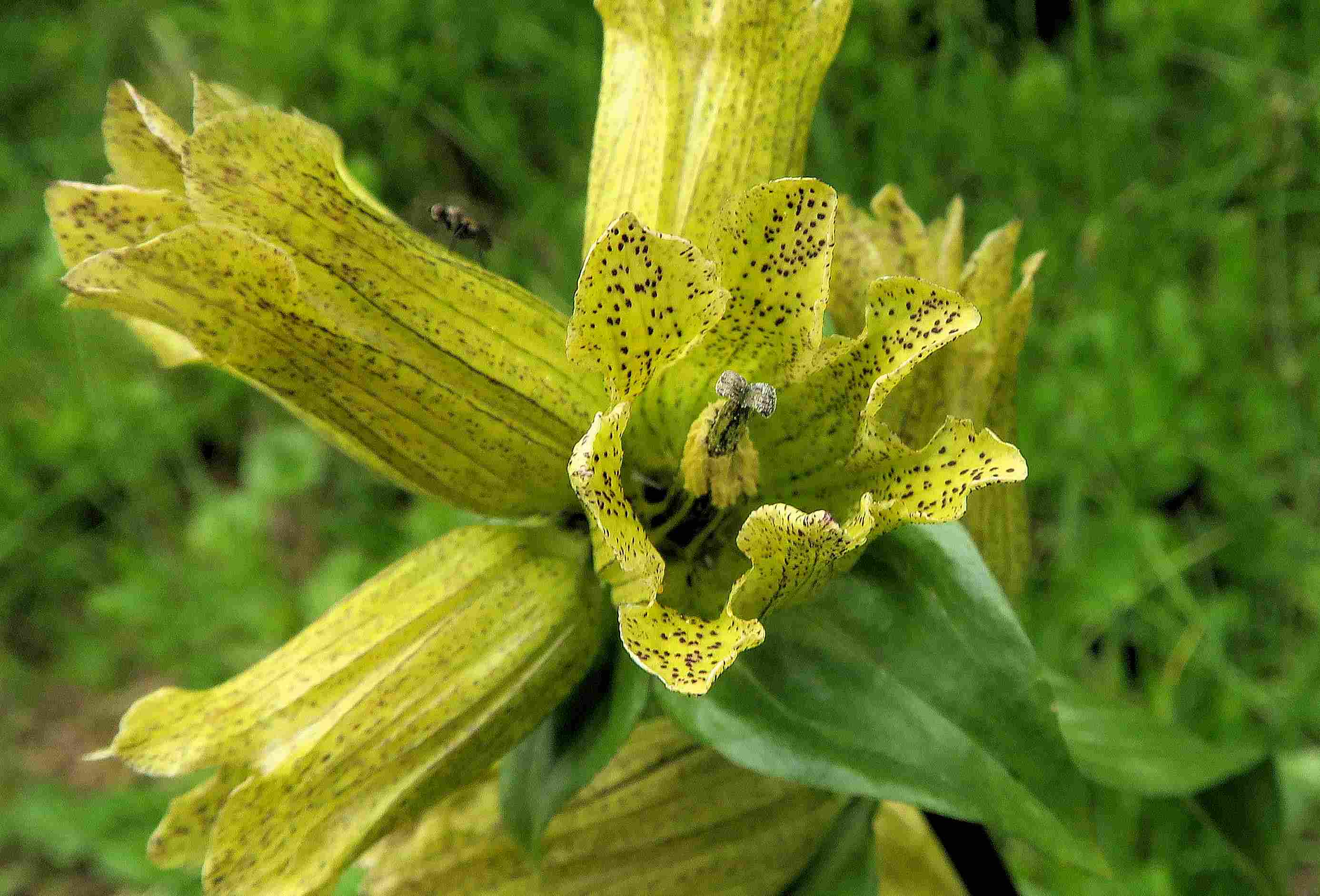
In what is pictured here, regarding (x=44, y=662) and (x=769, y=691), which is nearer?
(x=769, y=691)

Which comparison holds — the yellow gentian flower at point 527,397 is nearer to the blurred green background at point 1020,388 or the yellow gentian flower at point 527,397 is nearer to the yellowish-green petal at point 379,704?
the yellowish-green petal at point 379,704

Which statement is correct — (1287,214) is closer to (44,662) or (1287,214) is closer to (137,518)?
(137,518)

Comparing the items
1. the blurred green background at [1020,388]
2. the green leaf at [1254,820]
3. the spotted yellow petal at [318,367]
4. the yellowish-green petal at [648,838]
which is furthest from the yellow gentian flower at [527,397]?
the blurred green background at [1020,388]

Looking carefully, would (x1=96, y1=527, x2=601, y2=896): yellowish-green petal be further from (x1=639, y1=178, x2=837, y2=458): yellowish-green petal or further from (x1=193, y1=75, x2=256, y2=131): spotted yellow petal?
Answer: (x1=193, y1=75, x2=256, y2=131): spotted yellow petal

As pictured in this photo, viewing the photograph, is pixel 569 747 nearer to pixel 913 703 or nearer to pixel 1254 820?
pixel 913 703

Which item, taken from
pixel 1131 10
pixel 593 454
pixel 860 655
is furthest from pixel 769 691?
pixel 1131 10

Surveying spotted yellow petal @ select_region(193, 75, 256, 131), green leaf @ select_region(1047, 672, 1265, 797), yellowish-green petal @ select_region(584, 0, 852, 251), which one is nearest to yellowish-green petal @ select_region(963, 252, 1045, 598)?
green leaf @ select_region(1047, 672, 1265, 797)

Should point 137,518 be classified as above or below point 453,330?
below
